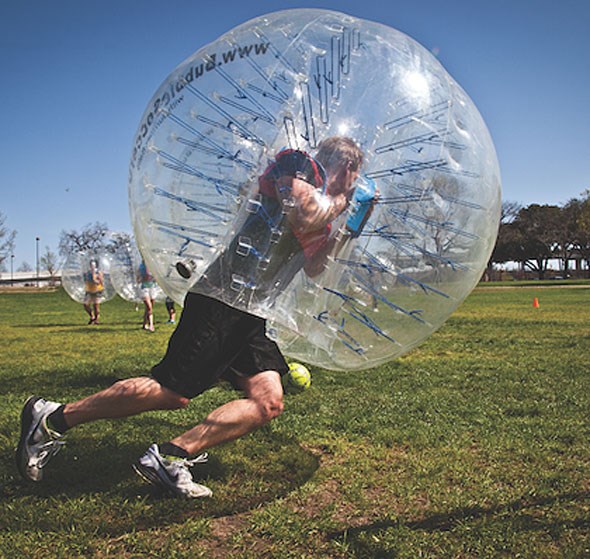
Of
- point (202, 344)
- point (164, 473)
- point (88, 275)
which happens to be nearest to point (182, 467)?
point (164, 473)

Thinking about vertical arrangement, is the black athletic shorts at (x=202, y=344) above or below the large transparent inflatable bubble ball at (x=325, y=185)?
below

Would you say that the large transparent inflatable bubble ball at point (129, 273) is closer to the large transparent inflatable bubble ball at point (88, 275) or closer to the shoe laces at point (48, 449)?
the large transparent inflatable bubble ball at point (88, 275)

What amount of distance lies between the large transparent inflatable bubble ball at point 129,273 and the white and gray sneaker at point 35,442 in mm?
10010

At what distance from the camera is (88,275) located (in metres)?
15.5

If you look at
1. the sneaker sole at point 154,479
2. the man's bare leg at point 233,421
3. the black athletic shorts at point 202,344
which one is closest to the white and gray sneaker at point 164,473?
the sneaker sole at point 154,479

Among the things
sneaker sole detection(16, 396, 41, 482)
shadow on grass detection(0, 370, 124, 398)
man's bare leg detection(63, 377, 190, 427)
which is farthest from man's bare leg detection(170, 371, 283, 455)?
shadow on grass detection(0, 370, 124, 398)

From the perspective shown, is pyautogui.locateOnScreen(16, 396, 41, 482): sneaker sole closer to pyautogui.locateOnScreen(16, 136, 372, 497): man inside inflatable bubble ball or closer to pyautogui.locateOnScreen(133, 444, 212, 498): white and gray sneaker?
pyautogui.locateOnScreen(16, 136, 372, 497): man inside inflatable bubble ball

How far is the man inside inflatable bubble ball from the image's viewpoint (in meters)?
2.82

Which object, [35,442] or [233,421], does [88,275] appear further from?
[233,421]

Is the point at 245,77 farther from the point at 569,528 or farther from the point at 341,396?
the point at 341,396

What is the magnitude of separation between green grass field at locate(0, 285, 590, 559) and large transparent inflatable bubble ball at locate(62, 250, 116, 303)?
9.35 m

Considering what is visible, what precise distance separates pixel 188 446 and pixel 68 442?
136 centimetres

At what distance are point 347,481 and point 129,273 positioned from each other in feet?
41.4

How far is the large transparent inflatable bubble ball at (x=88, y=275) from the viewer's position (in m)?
15.4
